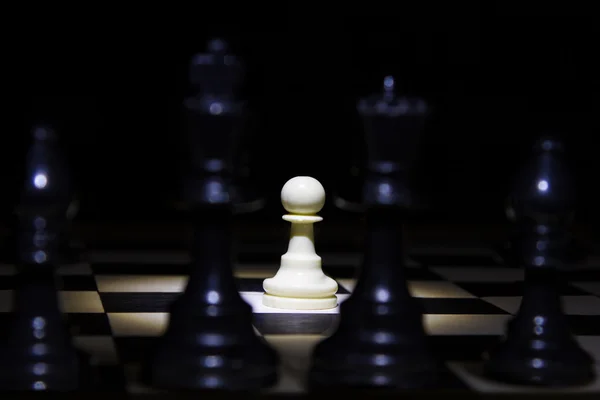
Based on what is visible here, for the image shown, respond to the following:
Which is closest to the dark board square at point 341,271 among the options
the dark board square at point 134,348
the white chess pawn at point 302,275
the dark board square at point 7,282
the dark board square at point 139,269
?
the dark board square at point 139,269

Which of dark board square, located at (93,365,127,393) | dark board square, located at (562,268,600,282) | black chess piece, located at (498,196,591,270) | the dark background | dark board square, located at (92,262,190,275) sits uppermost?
the dark background

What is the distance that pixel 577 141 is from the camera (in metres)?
3.89

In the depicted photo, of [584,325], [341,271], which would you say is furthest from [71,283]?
[584,325]

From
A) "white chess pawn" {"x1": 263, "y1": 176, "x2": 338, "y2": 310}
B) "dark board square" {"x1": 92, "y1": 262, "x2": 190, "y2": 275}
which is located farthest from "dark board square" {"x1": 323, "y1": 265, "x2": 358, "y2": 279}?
"white chess pawn" {"x1": 263, "y1": 176, "x2": 338, "y2": 310}

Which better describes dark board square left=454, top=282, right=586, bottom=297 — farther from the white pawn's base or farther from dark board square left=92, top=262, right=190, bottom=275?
dark board square left=92, top=262, right=190, bottom=275

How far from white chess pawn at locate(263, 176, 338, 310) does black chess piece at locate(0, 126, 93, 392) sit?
0.66 m

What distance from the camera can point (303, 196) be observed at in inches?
79.0

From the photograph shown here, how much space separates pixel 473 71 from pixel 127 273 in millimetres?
1821

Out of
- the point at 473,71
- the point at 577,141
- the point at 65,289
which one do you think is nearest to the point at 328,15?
the point at 473,71

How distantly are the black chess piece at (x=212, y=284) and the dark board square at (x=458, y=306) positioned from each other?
73 cm

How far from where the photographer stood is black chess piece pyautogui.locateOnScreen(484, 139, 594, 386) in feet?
4.66

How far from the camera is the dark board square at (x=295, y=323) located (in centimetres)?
177

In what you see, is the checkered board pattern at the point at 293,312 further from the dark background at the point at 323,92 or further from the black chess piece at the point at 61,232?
the dark background at the point at 323,92

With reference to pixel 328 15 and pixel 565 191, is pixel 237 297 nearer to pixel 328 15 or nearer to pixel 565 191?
pixel 565 191
